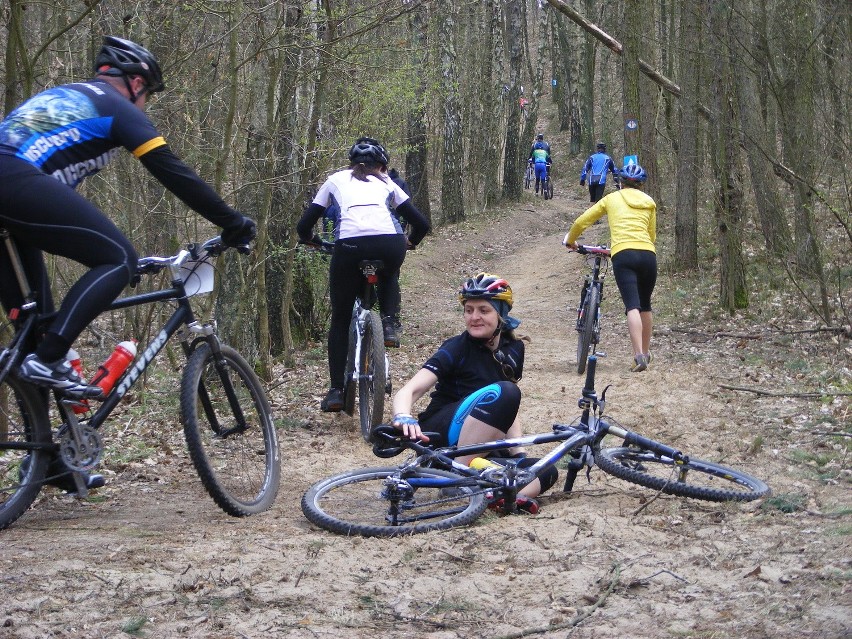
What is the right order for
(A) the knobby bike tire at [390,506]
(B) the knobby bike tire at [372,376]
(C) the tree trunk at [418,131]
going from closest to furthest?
(A) the knobby bike tire at [390,506]
(B) the knobby bike tire at [372,376]
(C) the tree trunk at [418,131]

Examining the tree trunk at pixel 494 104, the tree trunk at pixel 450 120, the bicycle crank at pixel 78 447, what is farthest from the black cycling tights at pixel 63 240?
the tree trunk at pixel 494 104

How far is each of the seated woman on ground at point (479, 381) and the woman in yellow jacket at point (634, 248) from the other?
398cm

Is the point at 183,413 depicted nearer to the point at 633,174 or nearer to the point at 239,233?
the point at 239,233

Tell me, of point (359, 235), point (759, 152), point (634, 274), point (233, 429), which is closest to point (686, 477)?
point (233, 429)

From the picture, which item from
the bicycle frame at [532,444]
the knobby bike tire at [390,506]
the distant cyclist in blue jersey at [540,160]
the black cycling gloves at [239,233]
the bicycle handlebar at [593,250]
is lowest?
the knobby bike tire at [390,506]

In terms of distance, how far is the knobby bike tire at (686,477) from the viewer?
15.9 feet

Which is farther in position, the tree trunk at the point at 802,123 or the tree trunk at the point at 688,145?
the tree trunk at the point at 688,145

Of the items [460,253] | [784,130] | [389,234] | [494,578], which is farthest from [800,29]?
[460,253]

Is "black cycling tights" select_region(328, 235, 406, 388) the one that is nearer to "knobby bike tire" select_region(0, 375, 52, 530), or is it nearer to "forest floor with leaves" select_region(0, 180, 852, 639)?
"forest floor with leaves" select_region(0, 180, 852, 639)

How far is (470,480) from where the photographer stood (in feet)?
15.2

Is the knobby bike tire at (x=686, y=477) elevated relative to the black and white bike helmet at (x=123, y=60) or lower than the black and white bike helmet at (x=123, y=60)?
lower

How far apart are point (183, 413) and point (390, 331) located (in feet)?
8.86

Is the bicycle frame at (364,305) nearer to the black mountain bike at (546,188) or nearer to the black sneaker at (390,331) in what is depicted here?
the black sneaker at (390,331)

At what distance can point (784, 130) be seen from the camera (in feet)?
30.3
